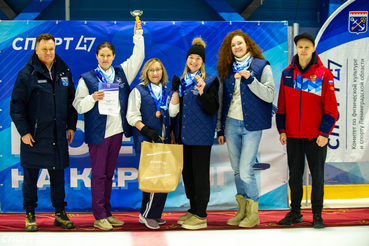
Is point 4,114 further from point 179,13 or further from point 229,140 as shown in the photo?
point 179,13

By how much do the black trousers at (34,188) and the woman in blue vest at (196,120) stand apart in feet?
3.73

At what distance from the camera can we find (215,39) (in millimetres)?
Result: 3537

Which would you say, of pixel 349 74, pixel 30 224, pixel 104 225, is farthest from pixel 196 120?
pixel 349 74

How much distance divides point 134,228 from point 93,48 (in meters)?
2.01

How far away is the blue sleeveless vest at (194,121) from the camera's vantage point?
105 inches

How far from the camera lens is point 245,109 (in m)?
2.70

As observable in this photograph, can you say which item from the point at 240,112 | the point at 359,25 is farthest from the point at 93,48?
the point at 359,25

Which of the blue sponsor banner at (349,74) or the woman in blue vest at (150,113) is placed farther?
the blue sponsor banner at (349,74)

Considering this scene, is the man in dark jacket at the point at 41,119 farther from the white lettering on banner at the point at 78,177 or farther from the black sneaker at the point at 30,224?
the white lettering on banner at the point at 78,177

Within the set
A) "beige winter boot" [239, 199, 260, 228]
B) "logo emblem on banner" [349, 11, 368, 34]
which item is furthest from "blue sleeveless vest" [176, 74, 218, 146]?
"logo emblem on banner" [349, 11, 368, 34]

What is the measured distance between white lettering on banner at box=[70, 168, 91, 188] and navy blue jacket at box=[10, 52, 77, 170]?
29.7 inches

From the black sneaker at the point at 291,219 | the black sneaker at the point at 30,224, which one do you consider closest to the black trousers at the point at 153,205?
the black sneaker at the point at 30,224

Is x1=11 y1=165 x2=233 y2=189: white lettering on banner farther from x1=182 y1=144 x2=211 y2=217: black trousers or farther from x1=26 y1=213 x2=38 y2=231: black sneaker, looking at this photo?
x1=182 y1=144 x2=211 y2=217: black trousers

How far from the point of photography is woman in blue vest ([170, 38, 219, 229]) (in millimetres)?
2678
